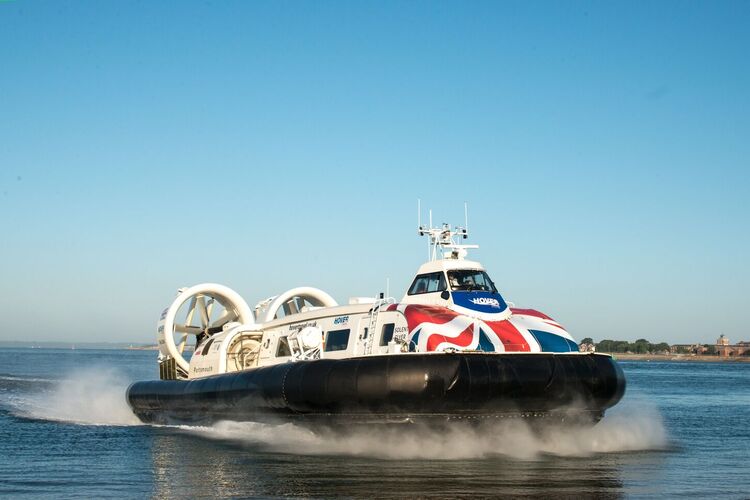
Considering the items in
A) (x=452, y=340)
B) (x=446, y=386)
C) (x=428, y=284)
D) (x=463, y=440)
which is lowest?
(x=463, y=440)

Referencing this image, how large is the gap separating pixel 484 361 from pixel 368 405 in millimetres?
1623

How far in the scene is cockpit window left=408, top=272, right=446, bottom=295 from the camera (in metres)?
12.9

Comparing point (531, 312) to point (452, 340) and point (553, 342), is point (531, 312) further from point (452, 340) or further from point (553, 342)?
point (452, 340)

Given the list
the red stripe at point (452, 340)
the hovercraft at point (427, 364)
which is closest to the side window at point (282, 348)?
the hovercraft at point (427, 364)

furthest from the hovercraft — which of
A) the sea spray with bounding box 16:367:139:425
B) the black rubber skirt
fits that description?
the sea spray with bounding box 16:367:139:425

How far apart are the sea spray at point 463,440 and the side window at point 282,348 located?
1.69 m

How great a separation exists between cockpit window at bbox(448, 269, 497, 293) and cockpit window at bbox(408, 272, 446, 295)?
15cm

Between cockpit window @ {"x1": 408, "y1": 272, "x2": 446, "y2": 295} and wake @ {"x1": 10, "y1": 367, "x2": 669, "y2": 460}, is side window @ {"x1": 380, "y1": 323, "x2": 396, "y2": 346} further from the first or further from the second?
wake @ {"x1": 10, "y1": 367, "x2": 669, "y2": 460}

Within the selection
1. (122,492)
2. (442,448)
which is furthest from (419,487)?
(122,492)

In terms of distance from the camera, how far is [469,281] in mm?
12883

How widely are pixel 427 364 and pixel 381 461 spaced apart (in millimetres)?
1342

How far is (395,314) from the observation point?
40.7 ft

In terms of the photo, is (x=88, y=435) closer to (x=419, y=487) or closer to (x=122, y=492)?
(x=122, y=492)

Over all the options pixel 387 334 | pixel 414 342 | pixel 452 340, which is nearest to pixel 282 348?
pixel 387 334
